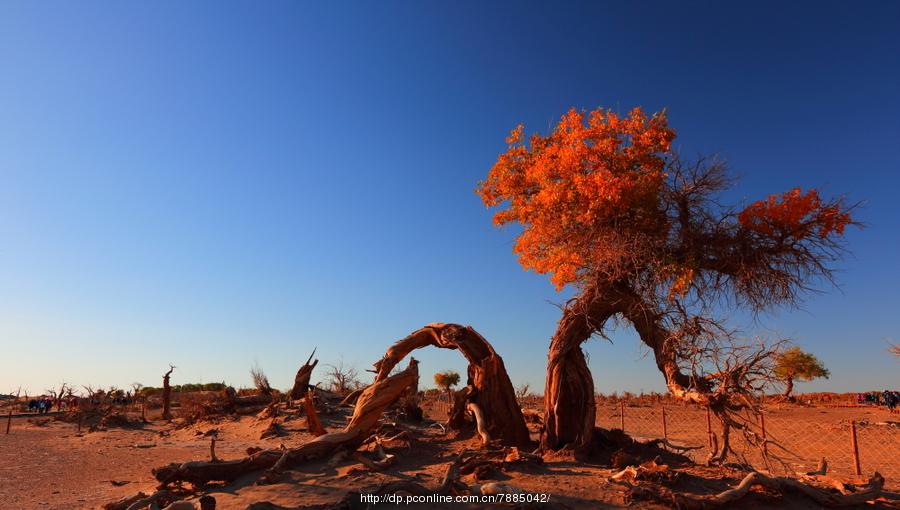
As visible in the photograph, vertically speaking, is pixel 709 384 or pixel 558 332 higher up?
pixel 558 332

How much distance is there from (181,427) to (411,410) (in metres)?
14.4

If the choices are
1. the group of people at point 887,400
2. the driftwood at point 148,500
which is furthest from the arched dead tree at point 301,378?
the group of people at point 887,400

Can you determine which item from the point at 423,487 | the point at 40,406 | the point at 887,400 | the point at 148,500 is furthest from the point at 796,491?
→ the point at 40,406

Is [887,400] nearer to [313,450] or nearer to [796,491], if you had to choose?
[796,491]

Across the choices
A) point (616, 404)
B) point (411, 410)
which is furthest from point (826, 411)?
point (411, 410)

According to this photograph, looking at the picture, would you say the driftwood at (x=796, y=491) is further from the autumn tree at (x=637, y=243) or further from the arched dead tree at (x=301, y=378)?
the arched dead tree at (x=301, y=378)

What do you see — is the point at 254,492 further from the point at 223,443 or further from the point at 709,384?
the point at 223,443

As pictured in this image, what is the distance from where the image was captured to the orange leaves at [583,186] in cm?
1139

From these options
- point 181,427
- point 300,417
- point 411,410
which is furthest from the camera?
point 181,427

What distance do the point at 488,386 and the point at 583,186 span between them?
15.8ft

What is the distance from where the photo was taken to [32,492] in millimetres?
13352

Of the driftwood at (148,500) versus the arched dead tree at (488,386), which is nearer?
the driftwood at (148,500)

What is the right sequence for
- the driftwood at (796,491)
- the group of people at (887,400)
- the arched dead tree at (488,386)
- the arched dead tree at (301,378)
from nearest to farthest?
the driftwood at (796,491), the arched dead tree at (488,386), the arched dead tree at (301,378), the group of people at (887,400)

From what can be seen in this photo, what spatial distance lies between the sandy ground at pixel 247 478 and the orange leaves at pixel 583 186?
14.7 ft
